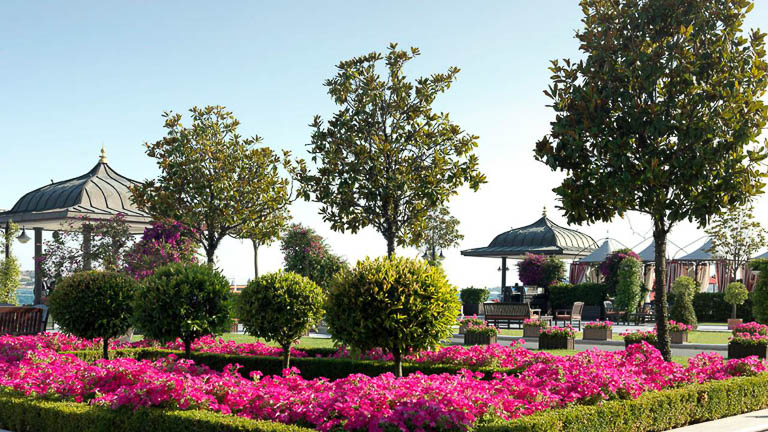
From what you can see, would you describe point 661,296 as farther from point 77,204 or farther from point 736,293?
point 77,204

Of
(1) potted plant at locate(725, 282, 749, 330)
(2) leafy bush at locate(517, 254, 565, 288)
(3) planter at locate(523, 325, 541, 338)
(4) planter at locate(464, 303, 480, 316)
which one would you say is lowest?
(4) planter at locate(464, 303, 480, 316)

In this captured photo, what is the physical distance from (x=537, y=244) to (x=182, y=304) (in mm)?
29681

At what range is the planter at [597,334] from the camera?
19.1m

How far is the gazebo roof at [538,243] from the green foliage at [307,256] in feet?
43.9

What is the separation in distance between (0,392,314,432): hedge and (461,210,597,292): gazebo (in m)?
31.5

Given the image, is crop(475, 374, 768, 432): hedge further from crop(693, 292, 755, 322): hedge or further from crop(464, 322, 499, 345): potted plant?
crop(693, 292, 755, 322): hedge

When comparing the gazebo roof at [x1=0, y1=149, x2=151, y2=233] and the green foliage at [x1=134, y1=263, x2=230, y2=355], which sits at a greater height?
the gazebo roof at [x1=0, y1=149, x2=151, y2=233]

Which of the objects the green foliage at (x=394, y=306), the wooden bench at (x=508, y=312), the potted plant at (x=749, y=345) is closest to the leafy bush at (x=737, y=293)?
the wooden bench at (x=508, y=312)

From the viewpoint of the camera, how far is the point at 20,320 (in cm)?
1686

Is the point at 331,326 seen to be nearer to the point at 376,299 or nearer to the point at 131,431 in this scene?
the point at 376,299

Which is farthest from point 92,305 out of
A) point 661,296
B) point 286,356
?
point 661,296

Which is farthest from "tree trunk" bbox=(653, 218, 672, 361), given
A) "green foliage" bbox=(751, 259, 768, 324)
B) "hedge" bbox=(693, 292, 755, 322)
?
"hedge" bbox=(693, 292, 755, 322)

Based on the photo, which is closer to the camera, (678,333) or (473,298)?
(678,333)

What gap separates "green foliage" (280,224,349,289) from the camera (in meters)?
26.5
